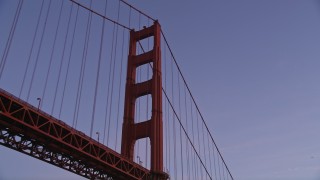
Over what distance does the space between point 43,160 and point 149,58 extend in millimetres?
13756

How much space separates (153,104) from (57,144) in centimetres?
943

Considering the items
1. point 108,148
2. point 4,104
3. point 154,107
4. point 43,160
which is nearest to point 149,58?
point 154,107

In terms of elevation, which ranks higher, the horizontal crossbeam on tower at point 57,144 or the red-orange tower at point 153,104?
the red-orange tower at point 153,104

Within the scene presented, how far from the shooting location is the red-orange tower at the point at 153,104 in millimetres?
34875

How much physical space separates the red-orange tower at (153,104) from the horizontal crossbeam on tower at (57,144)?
237 cm

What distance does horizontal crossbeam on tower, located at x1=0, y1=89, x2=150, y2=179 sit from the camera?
90.2 ft

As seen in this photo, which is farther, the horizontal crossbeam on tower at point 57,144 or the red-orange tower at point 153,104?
the red-orange tower at point 153,104

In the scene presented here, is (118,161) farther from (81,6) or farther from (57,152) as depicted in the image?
(81,6)

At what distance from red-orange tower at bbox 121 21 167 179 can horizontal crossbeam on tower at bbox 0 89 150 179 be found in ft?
7.79

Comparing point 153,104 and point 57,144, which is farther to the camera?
point 153,104

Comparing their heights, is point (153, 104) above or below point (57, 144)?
above

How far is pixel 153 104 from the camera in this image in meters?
36.9

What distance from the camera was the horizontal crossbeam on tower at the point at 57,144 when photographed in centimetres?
2750

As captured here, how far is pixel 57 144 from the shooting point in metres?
30.9
